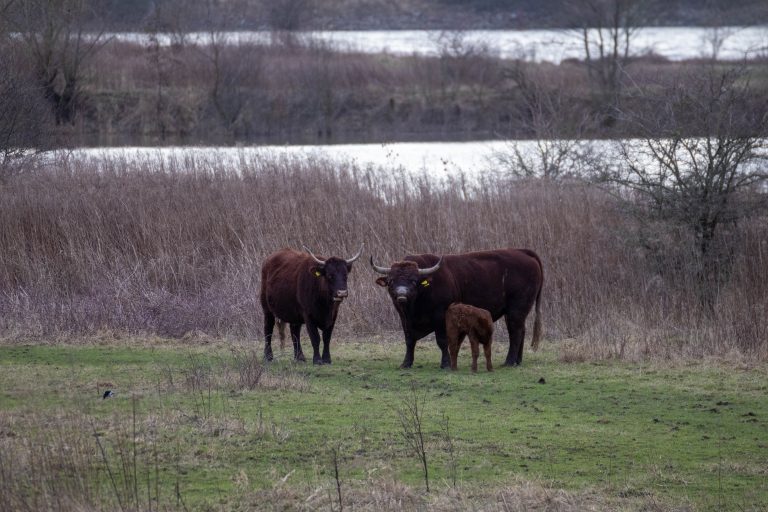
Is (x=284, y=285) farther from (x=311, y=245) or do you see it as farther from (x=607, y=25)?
(x=607, y=25)

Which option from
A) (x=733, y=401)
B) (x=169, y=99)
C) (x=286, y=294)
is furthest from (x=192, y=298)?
(x=169, y=99)

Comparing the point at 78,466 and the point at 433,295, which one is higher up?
the point at 433,295

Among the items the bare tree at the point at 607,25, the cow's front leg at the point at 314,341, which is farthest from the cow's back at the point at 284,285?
the bare tree at the point at 607,25

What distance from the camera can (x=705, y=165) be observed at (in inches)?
659

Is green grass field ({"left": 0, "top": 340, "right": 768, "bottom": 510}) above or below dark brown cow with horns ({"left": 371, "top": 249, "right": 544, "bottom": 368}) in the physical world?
below

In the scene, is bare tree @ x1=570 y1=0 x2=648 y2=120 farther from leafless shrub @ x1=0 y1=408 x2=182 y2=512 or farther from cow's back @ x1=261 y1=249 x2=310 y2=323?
leafless shrub @ x1=0 y1=408 x2=182 y2=512

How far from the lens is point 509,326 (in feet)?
41.5

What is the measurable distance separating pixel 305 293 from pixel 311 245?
20.5ft

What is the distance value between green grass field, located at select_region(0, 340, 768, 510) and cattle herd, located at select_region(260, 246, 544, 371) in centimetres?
45

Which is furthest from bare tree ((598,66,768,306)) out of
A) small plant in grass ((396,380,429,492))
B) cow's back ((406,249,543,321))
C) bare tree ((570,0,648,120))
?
bare tree ((570,0,648,120))

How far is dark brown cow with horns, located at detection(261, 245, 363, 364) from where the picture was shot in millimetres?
12477

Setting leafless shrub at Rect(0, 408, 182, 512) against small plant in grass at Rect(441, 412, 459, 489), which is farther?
small plant in grass at Rect(441, 412, 459, 489)

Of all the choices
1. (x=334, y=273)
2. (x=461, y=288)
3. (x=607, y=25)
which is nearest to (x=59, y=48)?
(x=607, y=25)

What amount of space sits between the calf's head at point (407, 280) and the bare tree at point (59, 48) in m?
16.7
